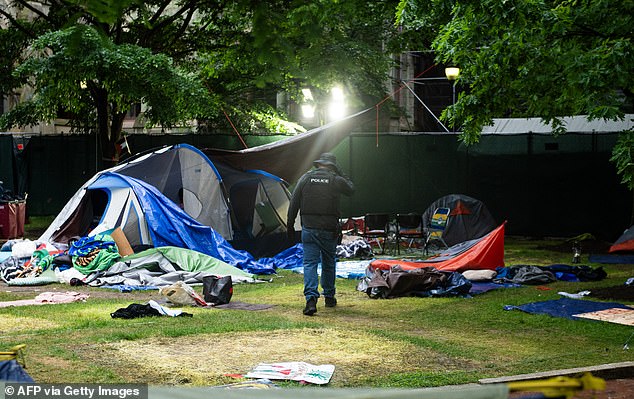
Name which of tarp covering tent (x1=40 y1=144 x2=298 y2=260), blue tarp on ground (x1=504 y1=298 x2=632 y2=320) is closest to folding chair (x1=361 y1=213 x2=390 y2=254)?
tarp covering tent (x1=40 y1=144 x2=298 y2=260)

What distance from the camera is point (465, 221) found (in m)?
18.5

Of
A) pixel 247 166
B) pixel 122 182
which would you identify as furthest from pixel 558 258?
pixel 122 182

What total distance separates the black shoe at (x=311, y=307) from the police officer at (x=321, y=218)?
7.4 inches

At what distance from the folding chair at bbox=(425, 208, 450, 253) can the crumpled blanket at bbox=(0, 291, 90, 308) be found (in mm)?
8938

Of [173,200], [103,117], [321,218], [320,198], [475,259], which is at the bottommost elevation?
[475,259]

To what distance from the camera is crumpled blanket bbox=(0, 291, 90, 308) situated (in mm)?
10672

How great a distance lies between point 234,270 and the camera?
525 inches

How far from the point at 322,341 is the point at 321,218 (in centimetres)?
240

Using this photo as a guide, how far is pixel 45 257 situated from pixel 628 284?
8633 millimetres

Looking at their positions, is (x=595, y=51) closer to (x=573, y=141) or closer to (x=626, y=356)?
(x=626, y=356)

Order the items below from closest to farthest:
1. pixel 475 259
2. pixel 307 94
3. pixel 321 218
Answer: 1. pixel 321 218
2. pixel 475 259
3. pixel 307 94

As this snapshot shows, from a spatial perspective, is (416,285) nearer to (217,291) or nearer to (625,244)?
(217,291)

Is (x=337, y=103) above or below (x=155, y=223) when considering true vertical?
above
